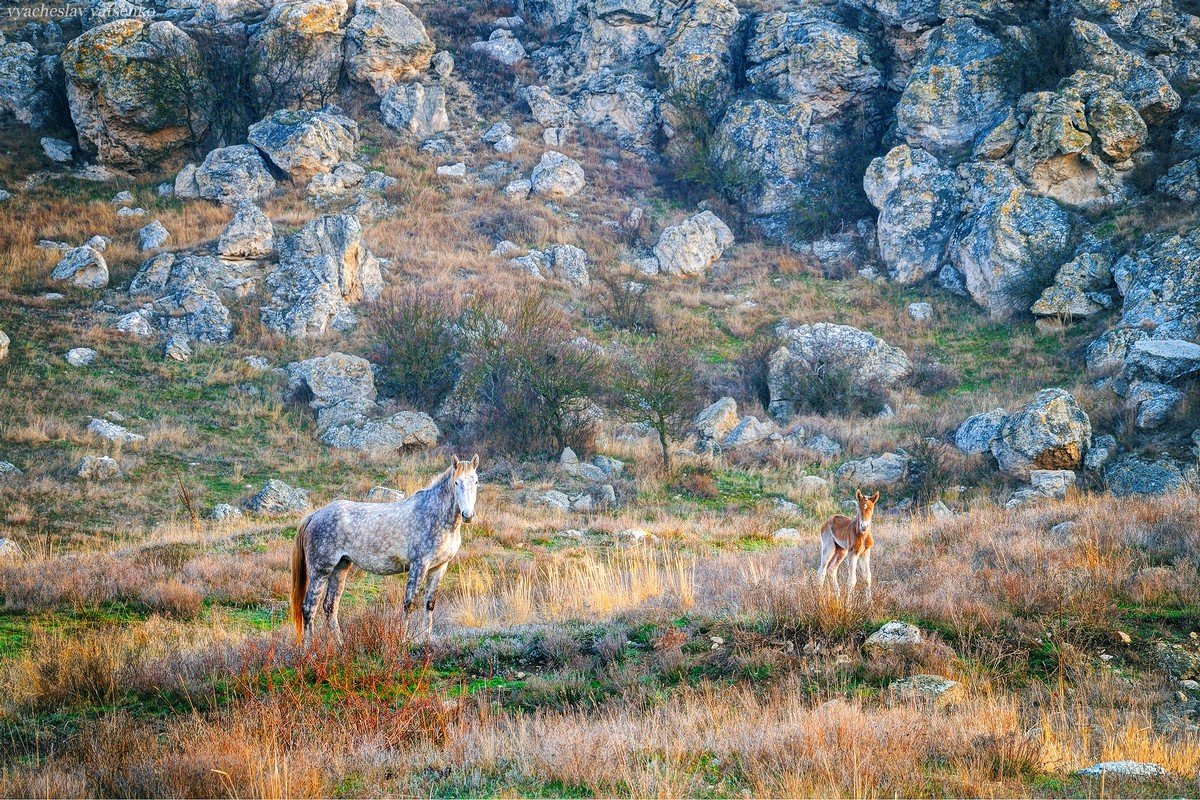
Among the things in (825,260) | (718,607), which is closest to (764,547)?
(718,607)

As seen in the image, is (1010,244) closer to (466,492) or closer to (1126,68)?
(1126,68)

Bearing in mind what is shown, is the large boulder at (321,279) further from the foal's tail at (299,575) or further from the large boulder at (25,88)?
the foal's tail at (299,575)

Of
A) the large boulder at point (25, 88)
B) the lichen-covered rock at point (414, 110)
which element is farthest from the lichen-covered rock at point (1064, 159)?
the large boulder at point (25, 88)

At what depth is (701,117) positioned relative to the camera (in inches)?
1948

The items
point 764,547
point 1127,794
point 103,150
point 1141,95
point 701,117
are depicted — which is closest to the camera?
point 1127,794

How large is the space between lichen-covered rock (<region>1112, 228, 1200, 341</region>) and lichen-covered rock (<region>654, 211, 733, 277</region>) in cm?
1911

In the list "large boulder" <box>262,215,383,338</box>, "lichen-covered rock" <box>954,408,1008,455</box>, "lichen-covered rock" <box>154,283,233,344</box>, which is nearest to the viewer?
"lichen-covered rock" <box>954,408,1008,455</box>

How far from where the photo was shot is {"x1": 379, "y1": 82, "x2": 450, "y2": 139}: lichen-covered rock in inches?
1934

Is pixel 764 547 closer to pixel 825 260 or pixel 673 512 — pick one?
pixel 673 512

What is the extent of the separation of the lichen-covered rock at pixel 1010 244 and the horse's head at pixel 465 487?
33.0m

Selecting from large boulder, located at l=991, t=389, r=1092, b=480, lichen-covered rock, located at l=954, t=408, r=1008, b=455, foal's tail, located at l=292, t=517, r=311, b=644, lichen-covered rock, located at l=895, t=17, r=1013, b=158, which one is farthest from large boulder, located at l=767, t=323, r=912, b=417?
foal's tail, located at l=292, t=517, r=311, b=644

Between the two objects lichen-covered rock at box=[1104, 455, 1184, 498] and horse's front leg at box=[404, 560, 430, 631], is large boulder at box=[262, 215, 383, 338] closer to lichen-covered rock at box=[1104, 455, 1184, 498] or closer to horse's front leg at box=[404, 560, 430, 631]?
horse's front leg at box=[404, 560, 430, 631]

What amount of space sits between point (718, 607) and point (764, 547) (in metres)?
6.62

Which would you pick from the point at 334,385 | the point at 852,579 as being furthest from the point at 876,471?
the point at 334,385
